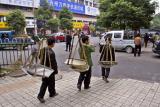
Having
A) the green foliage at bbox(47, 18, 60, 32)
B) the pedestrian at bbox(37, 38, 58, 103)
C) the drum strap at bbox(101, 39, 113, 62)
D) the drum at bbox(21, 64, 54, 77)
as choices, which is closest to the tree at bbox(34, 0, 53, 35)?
the green foliage at bbox(47, 18, 60, 32)

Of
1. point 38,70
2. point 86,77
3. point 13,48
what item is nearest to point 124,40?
point 13,48

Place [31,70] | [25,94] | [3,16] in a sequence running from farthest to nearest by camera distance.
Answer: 1. [3,16]
2. [25,94]
3. [31,70]

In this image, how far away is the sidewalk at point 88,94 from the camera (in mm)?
5270

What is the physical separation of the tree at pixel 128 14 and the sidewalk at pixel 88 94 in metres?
12.4

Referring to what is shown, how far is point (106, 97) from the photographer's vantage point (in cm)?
567

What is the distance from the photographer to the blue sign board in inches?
1920

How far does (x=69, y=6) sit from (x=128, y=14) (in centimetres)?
3644

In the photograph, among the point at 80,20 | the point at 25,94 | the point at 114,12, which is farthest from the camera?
the point at 80,20

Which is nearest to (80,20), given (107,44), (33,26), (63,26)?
(63,26)

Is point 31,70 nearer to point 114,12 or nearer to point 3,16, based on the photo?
point 114,12

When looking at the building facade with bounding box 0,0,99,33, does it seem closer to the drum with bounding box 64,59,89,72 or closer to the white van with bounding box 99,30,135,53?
the white van with bounding box 99,30,135,53

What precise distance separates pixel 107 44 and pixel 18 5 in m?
37.3

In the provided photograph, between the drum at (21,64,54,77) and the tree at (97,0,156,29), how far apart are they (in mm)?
14988

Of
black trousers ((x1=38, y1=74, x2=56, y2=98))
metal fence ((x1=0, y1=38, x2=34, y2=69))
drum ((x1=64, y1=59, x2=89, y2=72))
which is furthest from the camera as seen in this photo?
metal fence ((x1=0, y1=38, x2=34, y2=69))
